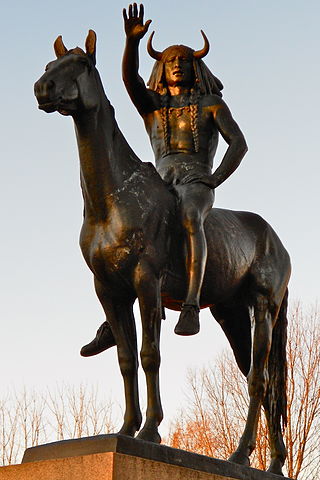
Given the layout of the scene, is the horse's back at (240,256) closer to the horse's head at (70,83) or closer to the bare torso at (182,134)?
the bare torso at (182,134)

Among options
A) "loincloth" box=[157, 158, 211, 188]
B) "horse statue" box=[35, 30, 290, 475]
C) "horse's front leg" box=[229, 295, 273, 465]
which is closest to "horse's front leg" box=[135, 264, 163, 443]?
"horse statue" box=[35, 30, 290, 475]

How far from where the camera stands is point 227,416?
2173 cm

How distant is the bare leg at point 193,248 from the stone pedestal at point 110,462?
0.95 metres

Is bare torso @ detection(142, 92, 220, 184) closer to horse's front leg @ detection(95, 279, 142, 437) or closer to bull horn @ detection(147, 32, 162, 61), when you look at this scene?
bull horn @ detection(147, 32, 162, 61)

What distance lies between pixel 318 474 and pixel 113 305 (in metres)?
14.4

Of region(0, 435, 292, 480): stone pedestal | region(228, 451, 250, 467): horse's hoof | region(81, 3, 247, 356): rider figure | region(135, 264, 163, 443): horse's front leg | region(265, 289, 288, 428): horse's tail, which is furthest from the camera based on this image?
region(265, 289, 288, 428): horse's tail

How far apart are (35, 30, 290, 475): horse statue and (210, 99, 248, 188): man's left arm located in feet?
1.36

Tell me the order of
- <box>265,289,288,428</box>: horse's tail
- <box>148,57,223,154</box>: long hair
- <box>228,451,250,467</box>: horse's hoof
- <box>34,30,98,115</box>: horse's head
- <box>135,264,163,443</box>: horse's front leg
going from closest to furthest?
<box>34,30,98,115</box>: horse's head
<box>135,264,163,443</box>: horse's front leg
<box>228,451,250,467</box>: horse's hoof
<box>148,57,223,154</box>: long hair
<box>265,289,288,428</box>: horse's tail

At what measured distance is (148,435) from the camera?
6301mm

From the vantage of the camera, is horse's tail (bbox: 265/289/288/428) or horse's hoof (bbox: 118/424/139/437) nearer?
horse's hoof (bbox: 118/424/139/437)

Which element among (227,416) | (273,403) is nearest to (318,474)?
(227,416)

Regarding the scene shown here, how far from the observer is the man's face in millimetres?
7691

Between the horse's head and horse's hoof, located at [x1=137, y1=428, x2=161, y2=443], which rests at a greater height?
the horse's head

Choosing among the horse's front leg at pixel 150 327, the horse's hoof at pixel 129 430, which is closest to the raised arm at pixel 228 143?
the horse's front leg at pixel 150 327
